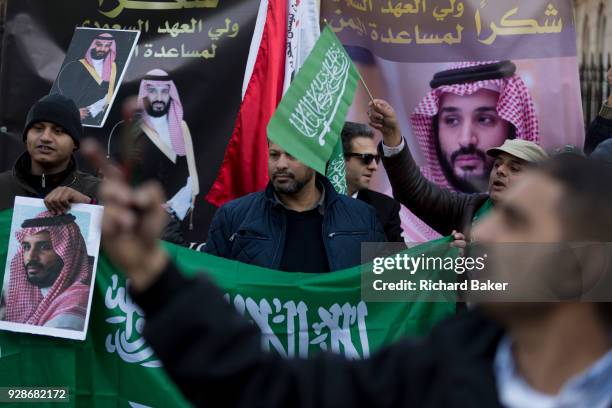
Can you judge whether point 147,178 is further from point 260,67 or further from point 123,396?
point 260,67

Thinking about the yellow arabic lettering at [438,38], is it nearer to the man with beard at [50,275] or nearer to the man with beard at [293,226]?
the man with beard at [293,226]

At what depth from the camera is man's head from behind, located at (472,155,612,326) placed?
1.51 m

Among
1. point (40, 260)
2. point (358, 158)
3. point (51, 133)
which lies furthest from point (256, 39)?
point (40, 260)

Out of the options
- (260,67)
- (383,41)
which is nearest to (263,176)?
(260,67)

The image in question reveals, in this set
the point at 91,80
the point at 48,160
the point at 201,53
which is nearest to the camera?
the point at 48,160

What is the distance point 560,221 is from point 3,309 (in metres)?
3.48

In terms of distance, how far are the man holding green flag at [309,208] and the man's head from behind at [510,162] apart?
61cm

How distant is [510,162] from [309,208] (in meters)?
0.98

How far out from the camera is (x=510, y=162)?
4609 mm

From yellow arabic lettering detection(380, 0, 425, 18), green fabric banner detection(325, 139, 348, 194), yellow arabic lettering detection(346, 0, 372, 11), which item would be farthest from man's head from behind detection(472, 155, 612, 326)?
yellow arabic lettering detection(380, 0, 425, 18)

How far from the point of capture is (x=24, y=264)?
4.51 meters

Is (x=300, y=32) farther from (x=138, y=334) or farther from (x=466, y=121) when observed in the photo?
(x=138, y=334)

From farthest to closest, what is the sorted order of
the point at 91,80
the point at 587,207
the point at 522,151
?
the point at 91,80, the point at 522,151, the point at 587,207

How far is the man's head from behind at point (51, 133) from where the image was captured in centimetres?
475
